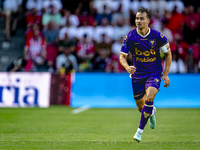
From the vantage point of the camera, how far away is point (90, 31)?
17281mm

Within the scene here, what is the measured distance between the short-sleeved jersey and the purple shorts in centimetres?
12

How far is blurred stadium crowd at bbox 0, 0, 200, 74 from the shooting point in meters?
16.0

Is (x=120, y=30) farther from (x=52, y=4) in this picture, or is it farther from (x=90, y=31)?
(x=52, y=4)

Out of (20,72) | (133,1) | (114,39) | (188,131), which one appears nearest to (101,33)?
(114,39)

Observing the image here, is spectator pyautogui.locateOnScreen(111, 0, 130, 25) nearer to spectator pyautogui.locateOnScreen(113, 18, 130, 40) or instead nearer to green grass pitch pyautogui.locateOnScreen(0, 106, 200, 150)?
spectator pyautogui.locateOnScreen(113, 18, 130, 40)

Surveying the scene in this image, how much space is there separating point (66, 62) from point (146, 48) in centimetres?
918

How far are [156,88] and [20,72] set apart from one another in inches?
370

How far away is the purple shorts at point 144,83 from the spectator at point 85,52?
8.62 metres

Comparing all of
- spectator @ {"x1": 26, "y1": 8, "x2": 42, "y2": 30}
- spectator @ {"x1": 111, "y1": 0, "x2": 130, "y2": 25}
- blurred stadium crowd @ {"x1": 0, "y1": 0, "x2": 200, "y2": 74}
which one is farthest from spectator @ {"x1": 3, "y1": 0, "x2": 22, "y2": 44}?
spectator @ {"x1": 111, "y1": 0, "x2": 130, "y2": 25}

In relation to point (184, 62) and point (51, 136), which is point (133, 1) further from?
point (51, 136)

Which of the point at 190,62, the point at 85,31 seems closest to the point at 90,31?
the point at 85,31

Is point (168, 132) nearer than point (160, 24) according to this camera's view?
Yes

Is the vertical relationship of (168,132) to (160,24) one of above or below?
below

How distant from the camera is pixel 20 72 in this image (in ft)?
49.2
